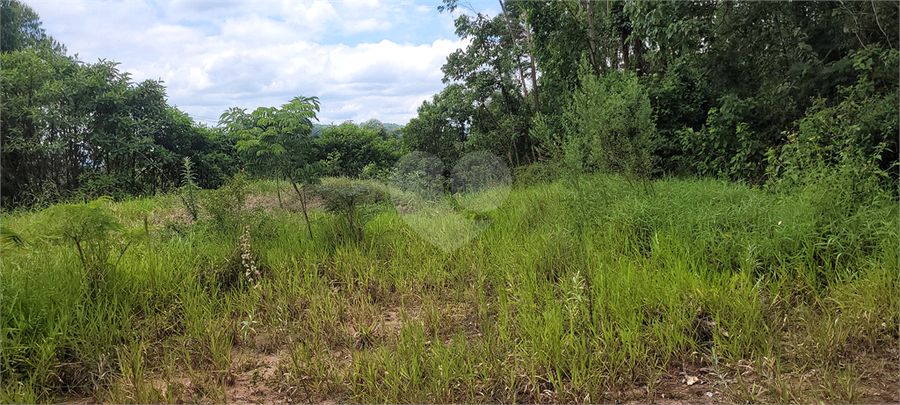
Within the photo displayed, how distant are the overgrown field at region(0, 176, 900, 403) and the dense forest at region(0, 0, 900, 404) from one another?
0.05 feet

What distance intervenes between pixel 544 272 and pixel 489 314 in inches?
24.8

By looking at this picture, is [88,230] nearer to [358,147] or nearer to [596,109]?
[596,109]

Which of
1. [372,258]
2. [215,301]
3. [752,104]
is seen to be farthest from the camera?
[752,104]

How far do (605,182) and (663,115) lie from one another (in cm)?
416

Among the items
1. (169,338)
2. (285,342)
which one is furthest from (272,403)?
(169,338)

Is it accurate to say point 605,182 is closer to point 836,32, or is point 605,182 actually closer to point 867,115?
point 867,115

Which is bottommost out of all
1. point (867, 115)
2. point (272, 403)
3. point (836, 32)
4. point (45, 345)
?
point (272, 403)

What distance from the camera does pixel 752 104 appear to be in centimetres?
680

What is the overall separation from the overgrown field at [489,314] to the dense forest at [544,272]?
0.6 inches

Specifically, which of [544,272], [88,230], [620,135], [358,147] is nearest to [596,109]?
[620,135]

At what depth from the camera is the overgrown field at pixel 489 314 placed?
86.6 inches

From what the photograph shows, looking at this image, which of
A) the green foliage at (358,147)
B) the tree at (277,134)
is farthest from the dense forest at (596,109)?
the green foliage at (358,147)

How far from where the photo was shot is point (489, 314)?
3.00 m

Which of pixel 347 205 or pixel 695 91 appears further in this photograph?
pixel 695 91
